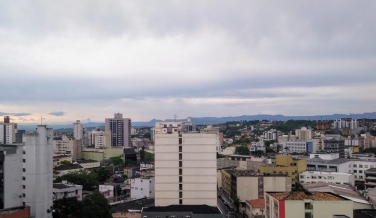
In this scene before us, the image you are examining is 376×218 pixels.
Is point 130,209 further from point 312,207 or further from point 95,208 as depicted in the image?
point 312,207

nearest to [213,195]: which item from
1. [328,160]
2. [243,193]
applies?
[243,193]

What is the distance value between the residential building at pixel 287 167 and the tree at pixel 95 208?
1588 centimetres

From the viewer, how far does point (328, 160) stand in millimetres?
37281

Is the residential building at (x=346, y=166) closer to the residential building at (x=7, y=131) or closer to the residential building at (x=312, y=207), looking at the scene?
the residential building at (x=312, y=207)

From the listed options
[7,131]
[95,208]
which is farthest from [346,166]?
[7,131]

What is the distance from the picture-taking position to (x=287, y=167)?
32.5m

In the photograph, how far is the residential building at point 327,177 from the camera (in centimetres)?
3081

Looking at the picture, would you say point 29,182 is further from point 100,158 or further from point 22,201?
point 100,158

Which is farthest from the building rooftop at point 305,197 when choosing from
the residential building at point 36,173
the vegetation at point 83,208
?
the residential building at point 36,173

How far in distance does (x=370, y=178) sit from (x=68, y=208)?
82.4ft

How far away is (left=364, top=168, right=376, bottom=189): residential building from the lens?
3288cm

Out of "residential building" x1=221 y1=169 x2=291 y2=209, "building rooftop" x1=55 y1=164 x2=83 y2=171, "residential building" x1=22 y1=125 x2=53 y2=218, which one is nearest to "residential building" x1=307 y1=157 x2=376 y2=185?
"residential building" x1=221 y1=169 x2=291 y2=209

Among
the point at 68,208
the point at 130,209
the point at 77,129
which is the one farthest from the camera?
the point at 77,129

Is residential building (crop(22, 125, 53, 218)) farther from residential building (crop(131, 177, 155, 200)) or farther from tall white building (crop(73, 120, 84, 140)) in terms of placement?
tall white building (crop(73, 120, 84, 140))
